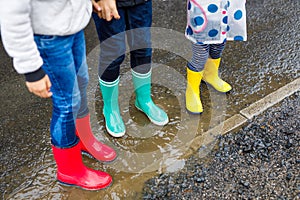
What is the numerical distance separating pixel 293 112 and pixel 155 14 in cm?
189

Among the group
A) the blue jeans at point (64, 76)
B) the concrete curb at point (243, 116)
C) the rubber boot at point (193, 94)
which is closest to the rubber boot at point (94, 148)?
the blue jeans at point (64, 76)

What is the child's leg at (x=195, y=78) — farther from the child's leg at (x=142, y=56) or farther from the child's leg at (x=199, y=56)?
the child's leg at (x=142, y=56)

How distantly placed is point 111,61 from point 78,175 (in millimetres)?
729

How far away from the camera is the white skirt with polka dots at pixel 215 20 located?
7.81 ft

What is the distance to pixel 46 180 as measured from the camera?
2385 millimetres

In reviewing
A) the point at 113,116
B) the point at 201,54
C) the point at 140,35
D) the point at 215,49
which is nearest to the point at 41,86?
the point at 140,35

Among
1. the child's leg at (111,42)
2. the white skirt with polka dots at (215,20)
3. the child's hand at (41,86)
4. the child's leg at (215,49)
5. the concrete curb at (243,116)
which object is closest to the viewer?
the child's hand at (41,86)

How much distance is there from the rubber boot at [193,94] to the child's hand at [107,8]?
2.98 ft

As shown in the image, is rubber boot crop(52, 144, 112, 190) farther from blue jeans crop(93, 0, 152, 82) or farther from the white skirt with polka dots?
the white skirt with polka dots

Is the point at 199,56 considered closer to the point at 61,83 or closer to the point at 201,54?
the point at 201,54

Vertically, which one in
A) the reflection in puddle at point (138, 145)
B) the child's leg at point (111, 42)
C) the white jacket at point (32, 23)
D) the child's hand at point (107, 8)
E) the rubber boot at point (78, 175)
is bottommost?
the reflection in puddle at point (138, 145)

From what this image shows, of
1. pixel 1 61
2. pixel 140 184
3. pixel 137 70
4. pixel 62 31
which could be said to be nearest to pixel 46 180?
pixel 140 184

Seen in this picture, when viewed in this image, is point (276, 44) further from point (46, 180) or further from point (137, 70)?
point (46, 180)

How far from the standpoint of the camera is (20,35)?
1509 mm
